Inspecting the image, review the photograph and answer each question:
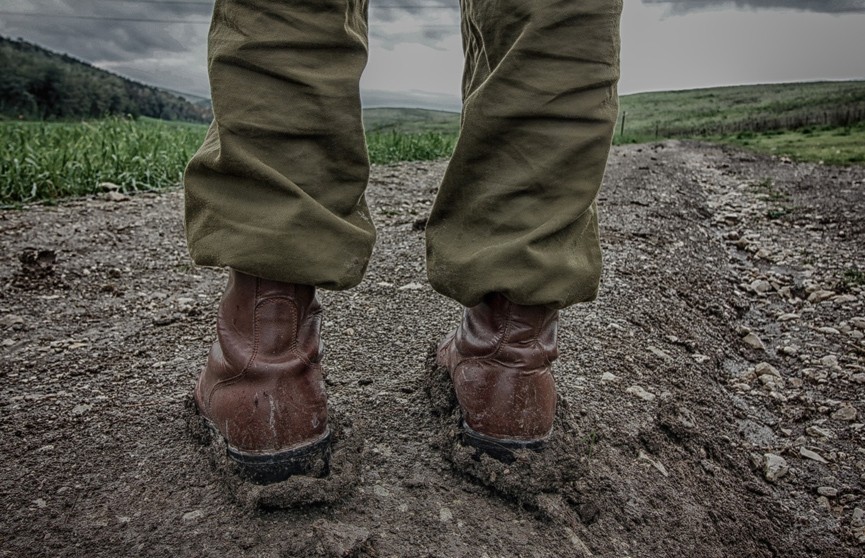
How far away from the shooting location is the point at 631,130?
706 inches

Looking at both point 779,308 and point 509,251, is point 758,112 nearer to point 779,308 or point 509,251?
point 779,308

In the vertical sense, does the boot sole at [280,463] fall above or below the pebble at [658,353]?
above

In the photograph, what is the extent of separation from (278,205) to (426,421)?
2.07 feet

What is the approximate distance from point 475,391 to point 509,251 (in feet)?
0.96

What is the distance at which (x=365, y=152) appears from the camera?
1.18 metres

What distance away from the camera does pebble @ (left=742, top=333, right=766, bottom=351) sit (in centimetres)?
250

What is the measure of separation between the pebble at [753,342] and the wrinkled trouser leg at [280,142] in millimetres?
1937

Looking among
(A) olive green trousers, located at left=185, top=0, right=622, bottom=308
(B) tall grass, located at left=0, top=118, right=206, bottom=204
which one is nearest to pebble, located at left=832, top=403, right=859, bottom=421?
(A) olive green trousers, located at left=185, top=0, right=622, bottom=308

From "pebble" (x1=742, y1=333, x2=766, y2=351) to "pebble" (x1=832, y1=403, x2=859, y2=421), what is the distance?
48 cm

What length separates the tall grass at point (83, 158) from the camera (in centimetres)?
410

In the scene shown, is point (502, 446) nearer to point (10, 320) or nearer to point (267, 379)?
point (267, 379)

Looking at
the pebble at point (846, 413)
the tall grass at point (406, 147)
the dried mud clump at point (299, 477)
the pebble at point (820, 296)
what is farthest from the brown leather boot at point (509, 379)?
the tall grass at point (406, 147)

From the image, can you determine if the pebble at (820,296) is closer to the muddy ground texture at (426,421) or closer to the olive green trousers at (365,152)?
the muddy ground texture at (426,421)

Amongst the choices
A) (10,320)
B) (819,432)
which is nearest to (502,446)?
(819,432)
